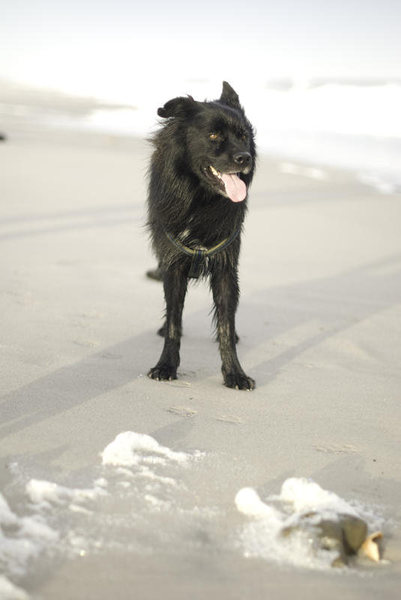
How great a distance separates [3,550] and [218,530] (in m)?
0.68

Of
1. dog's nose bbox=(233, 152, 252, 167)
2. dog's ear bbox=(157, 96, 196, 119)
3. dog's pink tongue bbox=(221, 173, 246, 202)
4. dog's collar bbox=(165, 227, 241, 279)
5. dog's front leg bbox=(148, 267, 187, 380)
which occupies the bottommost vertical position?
dog's front leg bbox=(148, 267, 187, 380)

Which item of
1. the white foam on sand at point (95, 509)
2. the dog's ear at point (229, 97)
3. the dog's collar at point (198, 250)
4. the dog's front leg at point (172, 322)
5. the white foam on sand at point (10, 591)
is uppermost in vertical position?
the dog's ear at point (229, 97)

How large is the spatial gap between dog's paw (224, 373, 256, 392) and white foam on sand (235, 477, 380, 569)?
1.20m

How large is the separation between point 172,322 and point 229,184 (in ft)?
2.86

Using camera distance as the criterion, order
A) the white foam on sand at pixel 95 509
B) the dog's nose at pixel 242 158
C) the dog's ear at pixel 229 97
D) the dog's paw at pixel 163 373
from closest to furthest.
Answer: the white foam on sand at pixel 95 509 < the dog's nose at pixel 242 158 < the dog's paw at pixel 163 373 < the dog's ear at pixel 229 97

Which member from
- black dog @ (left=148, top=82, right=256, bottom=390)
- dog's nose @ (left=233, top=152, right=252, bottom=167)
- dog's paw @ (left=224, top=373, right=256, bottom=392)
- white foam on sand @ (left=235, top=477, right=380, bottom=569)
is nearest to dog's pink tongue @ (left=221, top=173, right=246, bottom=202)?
black dog @ (left=148, top=82, right=256, bottom=390)

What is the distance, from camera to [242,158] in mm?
3371

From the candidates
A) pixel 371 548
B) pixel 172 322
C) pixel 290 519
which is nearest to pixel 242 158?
pixel 172 322

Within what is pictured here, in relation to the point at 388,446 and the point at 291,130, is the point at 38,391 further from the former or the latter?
the point at 291,130

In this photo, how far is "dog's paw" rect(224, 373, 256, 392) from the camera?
3555mm

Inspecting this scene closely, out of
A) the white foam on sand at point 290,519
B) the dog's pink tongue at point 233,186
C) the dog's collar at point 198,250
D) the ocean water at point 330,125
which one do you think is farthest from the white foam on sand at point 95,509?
the ocean water at point 330,125

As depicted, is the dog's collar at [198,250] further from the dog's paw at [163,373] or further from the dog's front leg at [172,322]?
the dog's paw at [163,373]

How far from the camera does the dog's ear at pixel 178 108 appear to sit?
11.5 feet

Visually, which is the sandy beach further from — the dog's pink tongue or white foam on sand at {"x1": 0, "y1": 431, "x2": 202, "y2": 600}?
the dog's pink tongue
